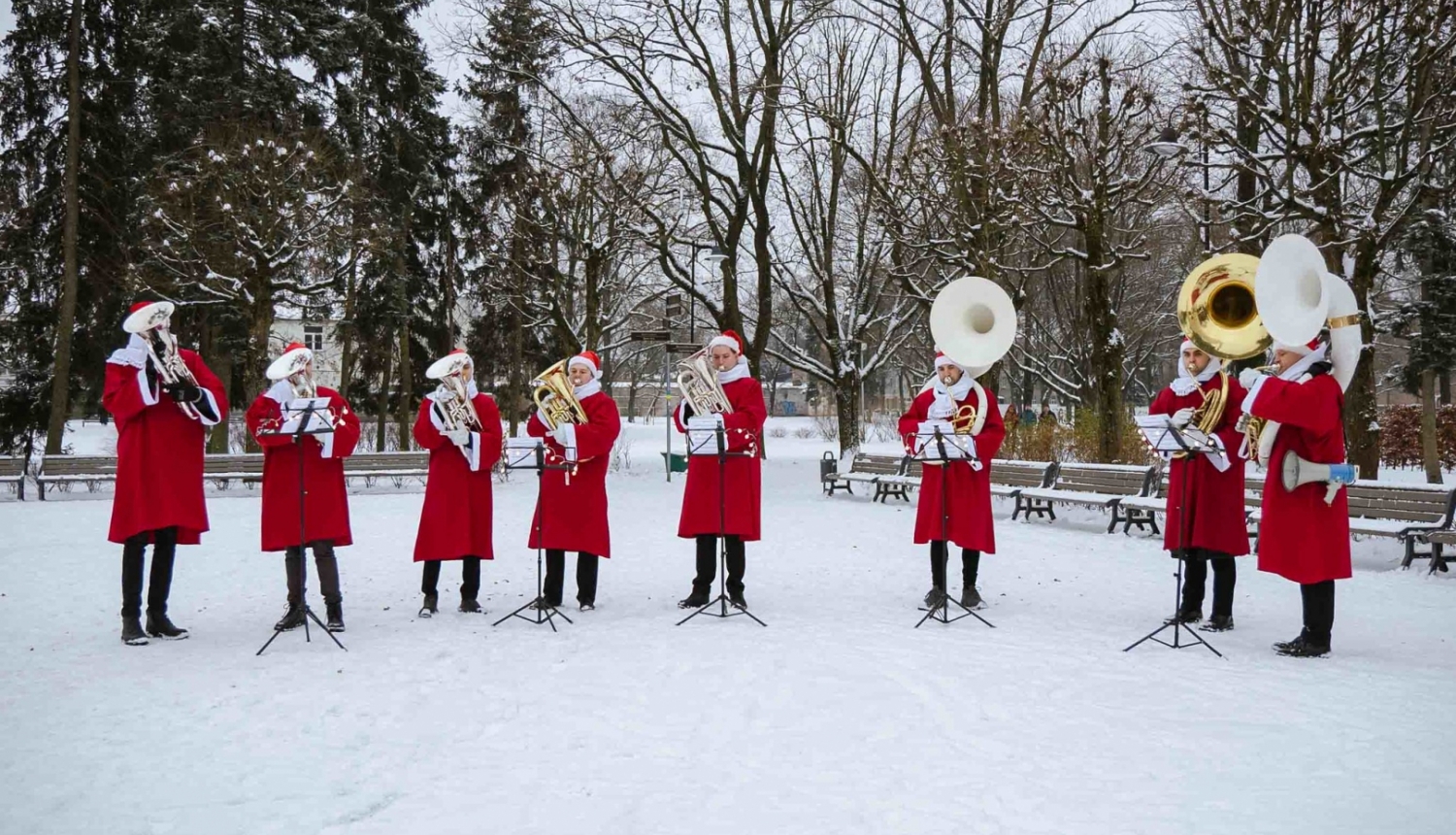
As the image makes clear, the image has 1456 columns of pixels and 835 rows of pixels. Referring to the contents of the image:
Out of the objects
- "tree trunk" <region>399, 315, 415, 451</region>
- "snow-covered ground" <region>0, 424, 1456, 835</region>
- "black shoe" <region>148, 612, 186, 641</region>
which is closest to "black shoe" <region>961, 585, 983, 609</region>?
"snow-covered ground" <region>0, 424, 1456, 835</region>

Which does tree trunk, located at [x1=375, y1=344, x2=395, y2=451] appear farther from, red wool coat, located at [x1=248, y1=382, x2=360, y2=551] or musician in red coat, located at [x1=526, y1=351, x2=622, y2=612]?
red wool coat, located at [x1=248, y1=382, x2=360, y2=551]

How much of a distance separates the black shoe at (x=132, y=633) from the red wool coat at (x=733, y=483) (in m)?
3.66

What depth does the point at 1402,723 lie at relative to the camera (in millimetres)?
4918

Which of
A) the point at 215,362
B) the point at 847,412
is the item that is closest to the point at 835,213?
the point at 847,412

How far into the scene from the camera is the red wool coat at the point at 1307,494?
6070 millimetres

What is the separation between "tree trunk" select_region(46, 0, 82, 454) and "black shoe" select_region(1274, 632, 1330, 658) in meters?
20.4

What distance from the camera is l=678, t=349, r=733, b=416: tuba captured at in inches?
301

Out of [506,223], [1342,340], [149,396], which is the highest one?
[506,223]

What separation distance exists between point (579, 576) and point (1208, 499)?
4.52 metres

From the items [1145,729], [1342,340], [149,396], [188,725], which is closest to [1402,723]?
[1145,729]

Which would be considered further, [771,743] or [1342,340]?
[1342,340]

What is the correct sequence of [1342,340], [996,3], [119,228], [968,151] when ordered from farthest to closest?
1. [119,228]
2. [996,3]
3. [968,151]
4. [1342,340]

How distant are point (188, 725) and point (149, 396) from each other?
2.51m

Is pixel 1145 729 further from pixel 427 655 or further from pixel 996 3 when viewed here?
pixel 996 3
